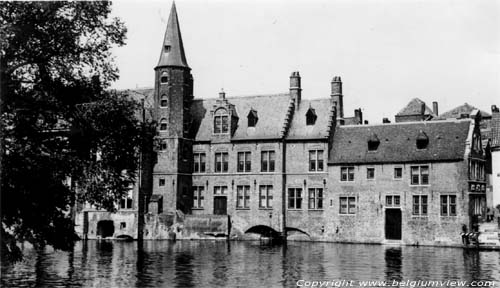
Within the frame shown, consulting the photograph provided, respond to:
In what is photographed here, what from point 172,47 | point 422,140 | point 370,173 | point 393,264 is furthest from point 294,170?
point 393,264

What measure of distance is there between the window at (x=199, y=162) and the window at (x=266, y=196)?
19.6ft

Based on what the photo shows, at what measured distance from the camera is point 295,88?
2263 inches

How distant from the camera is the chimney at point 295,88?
5738 centimetres

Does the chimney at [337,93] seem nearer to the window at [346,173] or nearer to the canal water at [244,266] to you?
the window at [346,173]

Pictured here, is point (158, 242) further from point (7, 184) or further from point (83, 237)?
point (7, 184)

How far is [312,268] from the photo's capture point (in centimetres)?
3212

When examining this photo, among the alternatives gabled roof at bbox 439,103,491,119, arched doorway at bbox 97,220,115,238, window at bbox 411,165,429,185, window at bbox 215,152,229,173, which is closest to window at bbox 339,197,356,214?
window at bbox 411,165,429,185

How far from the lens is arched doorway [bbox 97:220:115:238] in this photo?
5731 cm

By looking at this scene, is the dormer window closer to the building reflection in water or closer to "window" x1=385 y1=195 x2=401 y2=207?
"window" x1=385 y1=195 x2=401 y2=207

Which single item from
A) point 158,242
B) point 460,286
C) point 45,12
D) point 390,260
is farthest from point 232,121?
point 45,12

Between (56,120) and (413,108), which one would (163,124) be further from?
(56,120)

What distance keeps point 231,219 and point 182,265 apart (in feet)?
76.1

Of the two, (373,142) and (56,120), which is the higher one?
(373,142)

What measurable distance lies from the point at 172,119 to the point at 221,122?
14.2 feet
